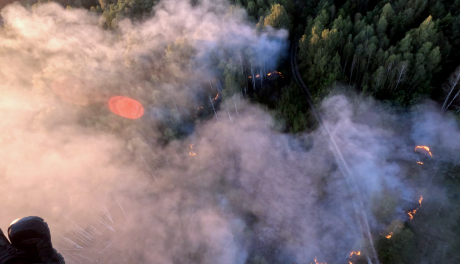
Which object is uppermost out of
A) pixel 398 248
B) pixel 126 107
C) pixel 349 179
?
pixel 126 107

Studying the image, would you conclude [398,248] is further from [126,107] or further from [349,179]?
[126,107]

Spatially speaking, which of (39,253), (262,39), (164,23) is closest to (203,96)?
(262,39)

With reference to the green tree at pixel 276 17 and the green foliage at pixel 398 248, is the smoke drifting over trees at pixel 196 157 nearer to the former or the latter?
the green foliage at pixel 398 248

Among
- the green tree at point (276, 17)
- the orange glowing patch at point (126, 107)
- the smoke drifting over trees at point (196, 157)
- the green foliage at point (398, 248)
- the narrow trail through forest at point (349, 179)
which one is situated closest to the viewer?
the green foliage at point (398, 248)

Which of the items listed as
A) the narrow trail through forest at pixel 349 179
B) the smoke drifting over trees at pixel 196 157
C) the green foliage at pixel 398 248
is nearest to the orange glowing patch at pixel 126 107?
the smoke drifting over trees at pixel 196 157

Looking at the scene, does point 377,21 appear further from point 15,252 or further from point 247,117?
point 15,252

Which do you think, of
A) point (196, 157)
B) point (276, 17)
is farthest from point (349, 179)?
point (276, 17)

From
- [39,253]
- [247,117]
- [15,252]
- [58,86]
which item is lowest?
[247,117]
